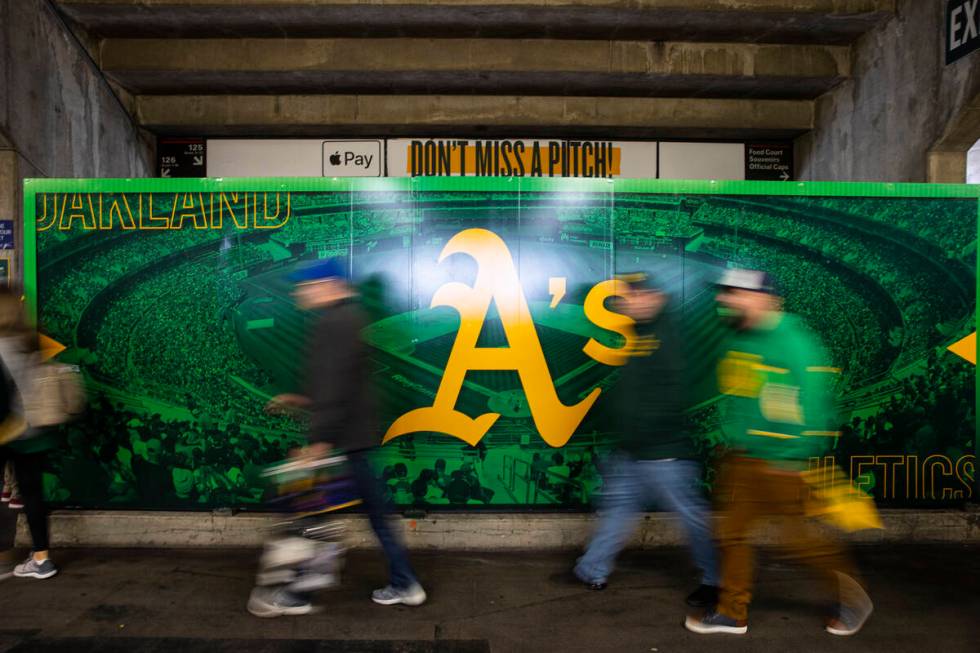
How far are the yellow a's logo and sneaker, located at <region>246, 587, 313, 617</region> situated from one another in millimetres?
1545

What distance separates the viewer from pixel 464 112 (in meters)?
10.5

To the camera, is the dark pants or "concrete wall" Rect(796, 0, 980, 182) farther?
"concrete wall" Rect(796, 0, 980, 182)

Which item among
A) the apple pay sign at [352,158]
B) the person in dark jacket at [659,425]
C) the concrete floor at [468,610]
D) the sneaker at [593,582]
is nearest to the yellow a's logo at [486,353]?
the concrete floor at [468,610]

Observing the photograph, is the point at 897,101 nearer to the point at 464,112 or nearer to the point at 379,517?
the point at 464,112

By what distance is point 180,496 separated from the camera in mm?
4941

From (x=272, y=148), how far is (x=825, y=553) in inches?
422

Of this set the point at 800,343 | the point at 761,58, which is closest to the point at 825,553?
the point at 800,343

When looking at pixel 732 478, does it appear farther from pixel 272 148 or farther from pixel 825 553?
pixel 272 148

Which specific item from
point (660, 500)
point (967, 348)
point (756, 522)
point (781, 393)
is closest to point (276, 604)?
point (660, 500)

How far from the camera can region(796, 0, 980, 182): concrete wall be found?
7.63 m

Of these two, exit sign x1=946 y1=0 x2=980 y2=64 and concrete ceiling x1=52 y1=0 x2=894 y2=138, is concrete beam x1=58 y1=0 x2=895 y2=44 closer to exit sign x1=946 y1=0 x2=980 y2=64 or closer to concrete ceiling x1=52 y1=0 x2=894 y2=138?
concrete ceiling x1=52 y1=0 x2=894 y2=138

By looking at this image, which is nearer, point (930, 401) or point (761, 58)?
point (930, 401)

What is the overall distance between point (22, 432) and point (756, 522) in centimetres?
434

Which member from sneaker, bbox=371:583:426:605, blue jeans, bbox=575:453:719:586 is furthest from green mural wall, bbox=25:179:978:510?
sneaker, bbox=371:583:426:605
